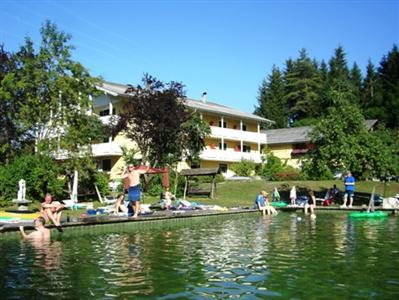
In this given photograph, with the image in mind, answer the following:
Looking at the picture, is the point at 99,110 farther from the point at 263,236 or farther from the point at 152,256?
the point at 152,256

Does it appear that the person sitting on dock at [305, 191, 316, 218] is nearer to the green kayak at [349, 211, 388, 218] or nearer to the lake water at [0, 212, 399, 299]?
the green kayak at [349, 211, 388, 218]

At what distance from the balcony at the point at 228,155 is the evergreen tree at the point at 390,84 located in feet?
84.4

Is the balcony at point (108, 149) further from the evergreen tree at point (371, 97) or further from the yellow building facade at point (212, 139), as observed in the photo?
the evergreen tree at point (371, 97)

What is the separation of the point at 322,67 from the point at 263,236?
90.2 metres

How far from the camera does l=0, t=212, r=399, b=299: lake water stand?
26.7 feet

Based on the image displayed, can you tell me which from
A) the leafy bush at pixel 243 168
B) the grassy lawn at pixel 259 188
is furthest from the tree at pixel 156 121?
the leafy bush at pixel 243 168

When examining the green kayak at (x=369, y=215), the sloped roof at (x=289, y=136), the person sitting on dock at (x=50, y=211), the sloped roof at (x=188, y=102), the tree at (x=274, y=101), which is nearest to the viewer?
the person sitting on dock at (x=50, y=211)

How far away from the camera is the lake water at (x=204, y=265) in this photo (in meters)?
8.14

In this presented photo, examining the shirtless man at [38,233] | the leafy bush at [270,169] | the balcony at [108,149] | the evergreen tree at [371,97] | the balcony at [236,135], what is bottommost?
the shirtless man at [38,233]

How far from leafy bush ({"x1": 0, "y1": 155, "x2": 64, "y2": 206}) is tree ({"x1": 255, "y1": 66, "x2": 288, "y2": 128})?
66217 millimetres

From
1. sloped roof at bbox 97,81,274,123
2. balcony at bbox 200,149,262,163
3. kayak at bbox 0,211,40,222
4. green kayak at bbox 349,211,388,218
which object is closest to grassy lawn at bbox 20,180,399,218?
balcony at bbox 200,149,262,163

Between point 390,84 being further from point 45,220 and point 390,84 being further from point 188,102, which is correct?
point 45,220

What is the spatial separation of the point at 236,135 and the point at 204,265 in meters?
47.9

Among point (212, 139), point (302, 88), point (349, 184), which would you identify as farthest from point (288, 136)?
point (349, 184)
